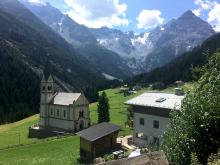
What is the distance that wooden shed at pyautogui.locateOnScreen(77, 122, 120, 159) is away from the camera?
5972 centimetres

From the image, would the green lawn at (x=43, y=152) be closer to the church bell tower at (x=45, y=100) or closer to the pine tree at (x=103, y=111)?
the pine tree at (x=103, y=111)

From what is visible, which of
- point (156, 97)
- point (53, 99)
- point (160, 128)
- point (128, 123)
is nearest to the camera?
point (160, 128)

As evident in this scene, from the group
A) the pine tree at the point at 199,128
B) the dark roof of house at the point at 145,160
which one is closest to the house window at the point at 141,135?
the pine tree at the point at 199,128

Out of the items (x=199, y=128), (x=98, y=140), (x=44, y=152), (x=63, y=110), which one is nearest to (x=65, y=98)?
(x=63, y=110)

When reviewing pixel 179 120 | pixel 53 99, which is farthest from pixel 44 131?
pixel 179 120

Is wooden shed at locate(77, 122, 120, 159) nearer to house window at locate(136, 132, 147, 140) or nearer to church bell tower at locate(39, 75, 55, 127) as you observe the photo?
house window at locate(136, 132, 147, 140)

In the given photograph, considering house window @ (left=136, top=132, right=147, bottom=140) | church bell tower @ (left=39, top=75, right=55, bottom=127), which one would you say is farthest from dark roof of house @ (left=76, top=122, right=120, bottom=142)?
church bell tower @ (left=39, top=75, right=55, bottom=127)

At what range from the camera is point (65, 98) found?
108 m

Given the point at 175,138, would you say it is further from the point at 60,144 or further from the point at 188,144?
the point at 60,144

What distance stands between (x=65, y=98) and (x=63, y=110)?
431 centimetres

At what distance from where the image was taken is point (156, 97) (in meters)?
63.1

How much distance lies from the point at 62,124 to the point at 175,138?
281ft

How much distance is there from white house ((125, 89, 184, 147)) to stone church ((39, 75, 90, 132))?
38.0 meters

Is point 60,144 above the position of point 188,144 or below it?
below
